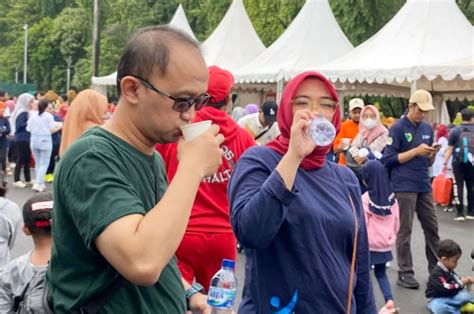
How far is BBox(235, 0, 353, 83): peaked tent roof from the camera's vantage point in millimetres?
19281

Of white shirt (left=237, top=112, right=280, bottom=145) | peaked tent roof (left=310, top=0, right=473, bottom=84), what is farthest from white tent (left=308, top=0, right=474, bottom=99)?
white shirt (left=237, top=112, right=280, bottom=145)

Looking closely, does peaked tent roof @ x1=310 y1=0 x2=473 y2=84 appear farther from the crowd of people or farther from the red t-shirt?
the crowd of people

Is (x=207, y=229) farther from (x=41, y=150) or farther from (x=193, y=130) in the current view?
(x=41, y=150)

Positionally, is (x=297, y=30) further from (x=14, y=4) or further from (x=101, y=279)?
(x=14, y=4)

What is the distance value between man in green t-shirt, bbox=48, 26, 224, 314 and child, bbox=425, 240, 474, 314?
17.0 ft

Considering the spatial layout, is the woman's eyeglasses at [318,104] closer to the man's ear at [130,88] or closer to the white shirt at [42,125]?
the man's ear at [130,88]

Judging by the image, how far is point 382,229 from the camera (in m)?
7.05

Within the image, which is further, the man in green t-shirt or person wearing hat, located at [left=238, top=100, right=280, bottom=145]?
person wearing hat, located at [left=238, top=100, right=280, bottom=145]

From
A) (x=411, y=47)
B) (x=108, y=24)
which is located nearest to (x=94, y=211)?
A: (x=411, y=47)

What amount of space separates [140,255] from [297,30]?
19.8 m

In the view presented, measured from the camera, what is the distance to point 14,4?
69.7 metres

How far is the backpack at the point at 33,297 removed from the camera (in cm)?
293

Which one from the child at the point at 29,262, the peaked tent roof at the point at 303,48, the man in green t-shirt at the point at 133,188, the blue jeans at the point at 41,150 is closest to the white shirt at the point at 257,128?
the blue jeans at the point at 41,150

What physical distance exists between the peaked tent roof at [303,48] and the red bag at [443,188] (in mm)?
5373
